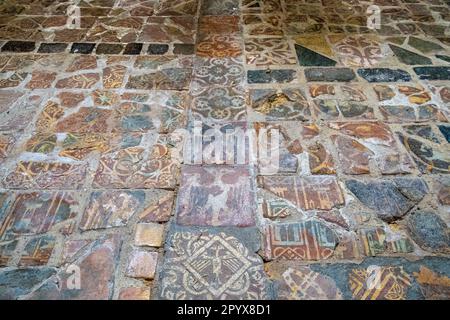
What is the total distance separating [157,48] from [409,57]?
235 cm

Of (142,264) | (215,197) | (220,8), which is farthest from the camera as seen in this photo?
(220,8)

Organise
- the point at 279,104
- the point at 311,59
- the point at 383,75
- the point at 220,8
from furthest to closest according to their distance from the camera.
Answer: the point at 220,8 < the point at 311,59 < the point at 383,75 < the point at 279,104

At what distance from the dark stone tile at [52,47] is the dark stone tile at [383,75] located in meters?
2.76

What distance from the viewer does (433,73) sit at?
2.88 m

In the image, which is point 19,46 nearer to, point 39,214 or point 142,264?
point 39,214

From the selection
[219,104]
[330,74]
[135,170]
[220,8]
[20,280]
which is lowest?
[20,280]

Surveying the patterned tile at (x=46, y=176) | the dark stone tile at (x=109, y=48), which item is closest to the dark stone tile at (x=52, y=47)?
the dark stone tile at (x=109, y=48)

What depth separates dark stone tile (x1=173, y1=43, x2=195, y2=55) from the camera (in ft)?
10.4

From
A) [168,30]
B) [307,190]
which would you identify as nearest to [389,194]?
[307,190]

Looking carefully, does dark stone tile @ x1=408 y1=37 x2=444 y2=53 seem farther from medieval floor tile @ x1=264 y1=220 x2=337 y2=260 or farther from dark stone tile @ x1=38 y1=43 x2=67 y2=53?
dark stone tile @ x1=38 y1=43 x2=67 y2=53

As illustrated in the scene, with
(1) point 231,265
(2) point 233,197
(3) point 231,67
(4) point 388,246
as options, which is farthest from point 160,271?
(3) point 231,67

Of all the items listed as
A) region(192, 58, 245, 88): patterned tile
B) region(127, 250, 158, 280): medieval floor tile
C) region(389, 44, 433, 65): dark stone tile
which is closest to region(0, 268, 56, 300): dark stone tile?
region(127, 250, 158, 280): medieval floor tile

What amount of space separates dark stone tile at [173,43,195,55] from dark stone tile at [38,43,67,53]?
106cm

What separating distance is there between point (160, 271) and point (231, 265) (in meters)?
0.35
